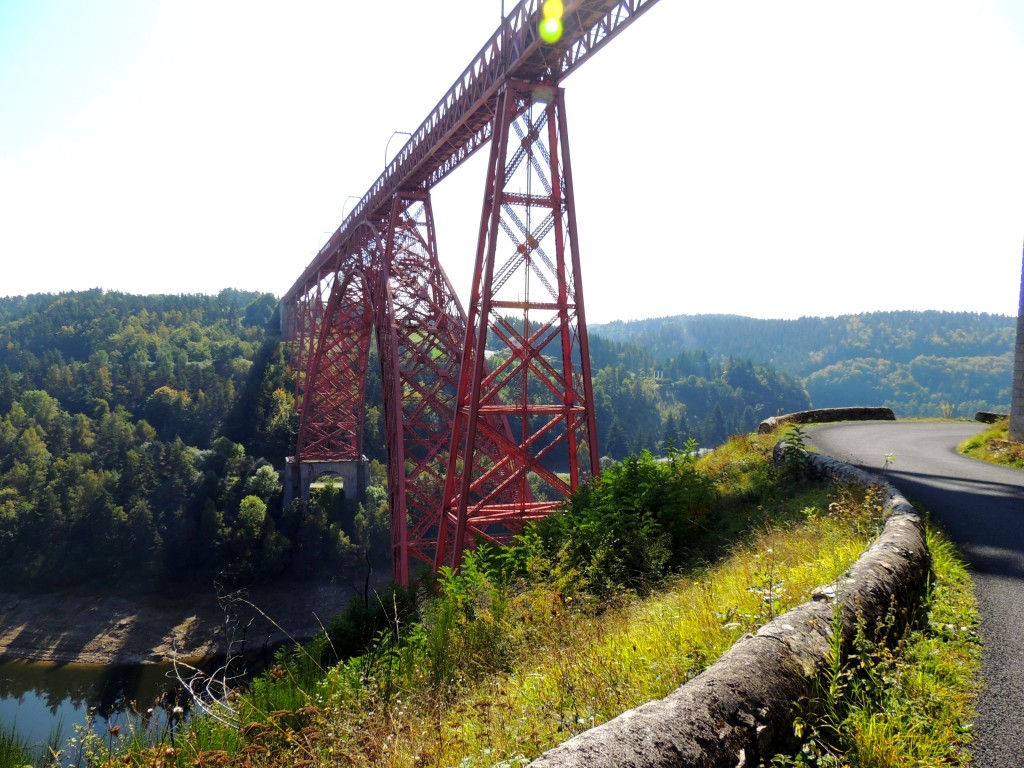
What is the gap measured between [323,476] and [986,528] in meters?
38.7

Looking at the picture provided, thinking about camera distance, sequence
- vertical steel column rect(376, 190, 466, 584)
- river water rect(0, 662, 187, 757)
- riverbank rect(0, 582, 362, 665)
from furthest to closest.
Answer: riverbank rect(0, 582, 362, 665) → river water rect(0, 662, 187, 757) → vertical steel column rect(376, 190, 466, 584)

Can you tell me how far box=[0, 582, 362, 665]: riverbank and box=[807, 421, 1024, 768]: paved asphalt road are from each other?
1099 inches

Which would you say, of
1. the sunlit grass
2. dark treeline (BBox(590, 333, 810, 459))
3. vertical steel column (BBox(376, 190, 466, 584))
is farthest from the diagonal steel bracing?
dark treeline (BBox(590, 333, 810, 459))

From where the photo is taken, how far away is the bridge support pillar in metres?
39.2

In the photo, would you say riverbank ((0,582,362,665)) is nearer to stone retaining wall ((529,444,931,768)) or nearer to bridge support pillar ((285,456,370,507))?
bridge support pillar ((285,456,370,507))

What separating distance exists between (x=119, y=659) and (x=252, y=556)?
949 cm

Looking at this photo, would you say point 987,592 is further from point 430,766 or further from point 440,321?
point 440,321

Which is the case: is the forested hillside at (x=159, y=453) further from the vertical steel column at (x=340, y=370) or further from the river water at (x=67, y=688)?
the river water at (x=67, y=688)

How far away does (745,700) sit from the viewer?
2.77 metres

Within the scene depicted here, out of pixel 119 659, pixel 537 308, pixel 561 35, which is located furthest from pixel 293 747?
pixel 119 659

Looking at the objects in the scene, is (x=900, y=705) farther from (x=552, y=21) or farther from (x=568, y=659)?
(x=552, y=21)

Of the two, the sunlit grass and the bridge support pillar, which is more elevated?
the sunlit grass

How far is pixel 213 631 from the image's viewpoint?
33344mm

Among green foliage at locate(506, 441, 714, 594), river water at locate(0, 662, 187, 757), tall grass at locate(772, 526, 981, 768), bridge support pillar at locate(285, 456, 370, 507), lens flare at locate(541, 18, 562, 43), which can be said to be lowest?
river water at locate(0, 662, 187, 757)
